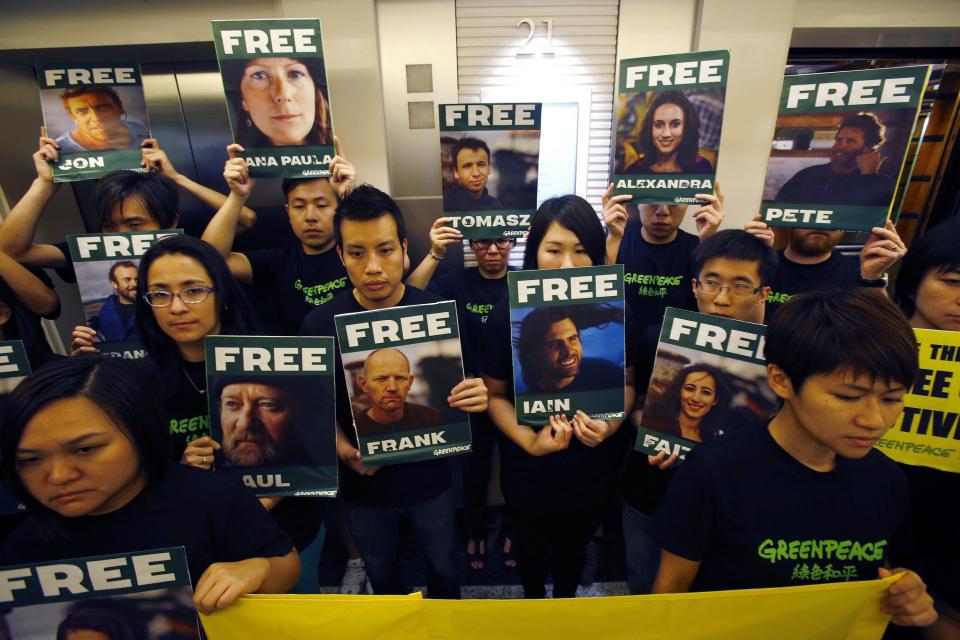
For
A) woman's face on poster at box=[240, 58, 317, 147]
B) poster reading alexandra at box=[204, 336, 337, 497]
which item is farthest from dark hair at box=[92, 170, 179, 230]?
poster reading alexandra at box=[204, 336, 337, 497]

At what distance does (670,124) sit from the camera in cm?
190

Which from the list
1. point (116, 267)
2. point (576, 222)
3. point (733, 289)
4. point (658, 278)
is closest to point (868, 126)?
point (733, 289)

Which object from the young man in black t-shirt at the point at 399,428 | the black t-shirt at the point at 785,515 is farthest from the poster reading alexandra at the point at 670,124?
the black t-shirt at the point at 785,515

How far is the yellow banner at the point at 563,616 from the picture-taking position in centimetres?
101

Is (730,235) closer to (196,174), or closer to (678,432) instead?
(678,432)

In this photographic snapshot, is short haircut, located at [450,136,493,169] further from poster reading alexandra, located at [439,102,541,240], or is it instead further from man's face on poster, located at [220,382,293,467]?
man's face on poster, located at [220,382,293,467]

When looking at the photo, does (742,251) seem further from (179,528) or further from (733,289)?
(179,528)

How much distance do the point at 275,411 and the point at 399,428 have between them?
15.2 inches

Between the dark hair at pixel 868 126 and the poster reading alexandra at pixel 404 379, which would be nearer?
the poster reading alexandra at pixel 404 379

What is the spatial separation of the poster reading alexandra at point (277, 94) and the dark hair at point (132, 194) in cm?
→ 43

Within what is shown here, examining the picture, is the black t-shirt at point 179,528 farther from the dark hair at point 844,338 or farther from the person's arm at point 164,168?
the person's arm at point 164,168

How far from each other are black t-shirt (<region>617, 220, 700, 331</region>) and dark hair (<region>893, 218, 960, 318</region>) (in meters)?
0.86

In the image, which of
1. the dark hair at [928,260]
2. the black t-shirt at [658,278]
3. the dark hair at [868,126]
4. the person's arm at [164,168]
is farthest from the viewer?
the black t-shirt at [658,278]

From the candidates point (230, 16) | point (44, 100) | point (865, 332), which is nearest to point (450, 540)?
point (865, 332)
